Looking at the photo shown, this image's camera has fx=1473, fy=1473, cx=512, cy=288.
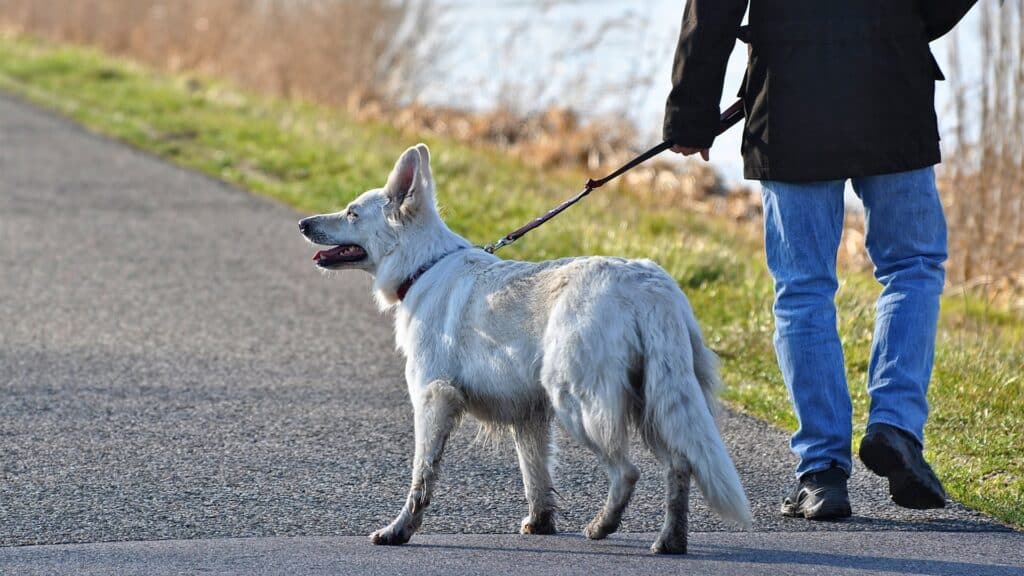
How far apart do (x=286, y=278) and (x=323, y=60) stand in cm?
803

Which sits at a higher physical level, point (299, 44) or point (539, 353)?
point (299, 44)

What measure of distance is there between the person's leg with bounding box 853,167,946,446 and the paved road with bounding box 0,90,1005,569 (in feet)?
1.53

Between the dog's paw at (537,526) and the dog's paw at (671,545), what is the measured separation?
53 centimetres

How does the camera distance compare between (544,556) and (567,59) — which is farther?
(567,59)

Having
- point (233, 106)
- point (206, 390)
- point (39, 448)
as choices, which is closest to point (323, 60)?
point (233, 106)

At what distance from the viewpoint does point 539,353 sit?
4.67m

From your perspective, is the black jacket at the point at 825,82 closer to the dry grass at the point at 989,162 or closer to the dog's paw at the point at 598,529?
the dog's paw at the point at 598,529

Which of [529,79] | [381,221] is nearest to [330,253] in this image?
[381,221]

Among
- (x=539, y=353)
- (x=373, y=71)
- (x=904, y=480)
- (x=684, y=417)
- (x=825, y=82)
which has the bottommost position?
(x=904, y=480)

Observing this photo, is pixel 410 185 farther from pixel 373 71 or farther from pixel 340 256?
pixel 373 71

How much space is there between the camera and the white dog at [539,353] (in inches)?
175

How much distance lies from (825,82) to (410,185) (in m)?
1.49

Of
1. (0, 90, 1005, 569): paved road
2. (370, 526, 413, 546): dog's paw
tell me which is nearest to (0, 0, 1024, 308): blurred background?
(0, 90, 1005, 569): paved road

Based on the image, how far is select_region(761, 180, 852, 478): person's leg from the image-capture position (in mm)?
5012
